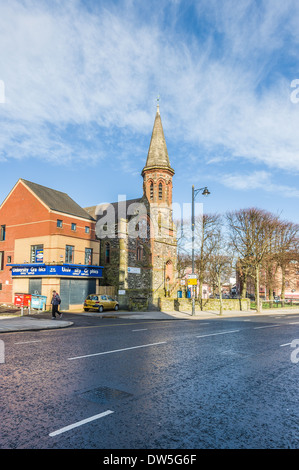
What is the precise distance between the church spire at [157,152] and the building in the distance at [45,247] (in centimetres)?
1327

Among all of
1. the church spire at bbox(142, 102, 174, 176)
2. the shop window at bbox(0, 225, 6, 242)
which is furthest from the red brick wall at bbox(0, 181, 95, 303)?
the church spire at bbox(142, 102, 174, 176)

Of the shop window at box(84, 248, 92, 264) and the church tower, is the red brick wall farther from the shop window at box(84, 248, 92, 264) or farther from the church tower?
the church tower

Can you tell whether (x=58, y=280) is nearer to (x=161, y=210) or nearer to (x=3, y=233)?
(x=3, y=233)

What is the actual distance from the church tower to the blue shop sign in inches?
426

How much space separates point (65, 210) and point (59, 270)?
686 cm

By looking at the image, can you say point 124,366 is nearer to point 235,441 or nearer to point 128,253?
point 235,441

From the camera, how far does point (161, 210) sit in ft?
136

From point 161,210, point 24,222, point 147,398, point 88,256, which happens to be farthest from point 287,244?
point 147,398

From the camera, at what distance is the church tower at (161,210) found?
39.6 metres

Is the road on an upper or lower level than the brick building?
lower

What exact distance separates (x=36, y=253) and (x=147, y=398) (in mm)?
25813

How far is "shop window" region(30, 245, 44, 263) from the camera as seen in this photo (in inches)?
1123

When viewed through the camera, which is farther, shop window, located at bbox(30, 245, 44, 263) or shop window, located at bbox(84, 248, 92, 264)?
shop window, located at bbox(84, 248, 92, 264)

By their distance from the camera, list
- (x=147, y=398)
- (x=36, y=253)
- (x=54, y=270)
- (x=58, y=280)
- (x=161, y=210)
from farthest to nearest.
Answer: (x=161, y=210), (x=36, y=253), (x=58, y=280), (x=54, y=270), (x=147, y=398)
